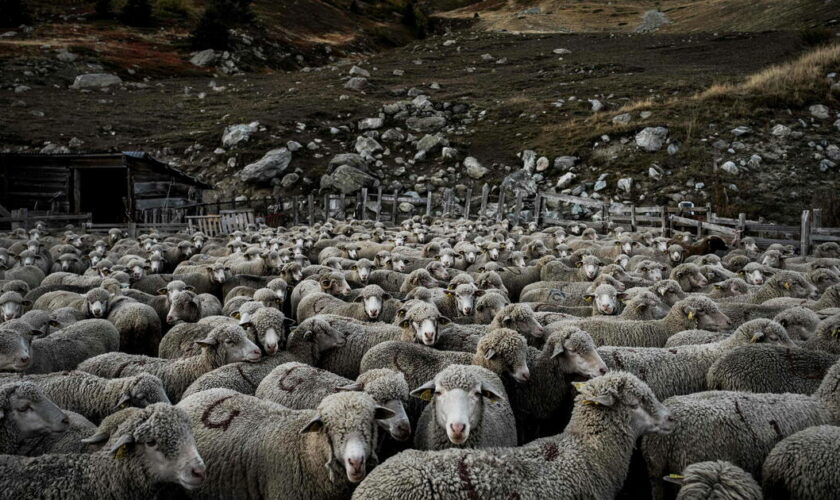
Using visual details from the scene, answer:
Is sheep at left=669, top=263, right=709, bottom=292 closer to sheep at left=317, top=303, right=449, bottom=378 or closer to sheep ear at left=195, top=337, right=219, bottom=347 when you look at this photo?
sheep at left=317, top=303, right=449, bottom=378

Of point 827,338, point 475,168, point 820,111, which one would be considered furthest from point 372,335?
point 820,111

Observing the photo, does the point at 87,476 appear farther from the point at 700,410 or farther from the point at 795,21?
the point at 795,21

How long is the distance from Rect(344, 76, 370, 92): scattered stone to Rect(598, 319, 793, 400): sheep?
41589 millimetres

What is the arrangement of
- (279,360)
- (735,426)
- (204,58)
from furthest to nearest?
(204,58)
(279,360)
(735,426)

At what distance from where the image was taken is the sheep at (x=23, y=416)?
4.11 metres

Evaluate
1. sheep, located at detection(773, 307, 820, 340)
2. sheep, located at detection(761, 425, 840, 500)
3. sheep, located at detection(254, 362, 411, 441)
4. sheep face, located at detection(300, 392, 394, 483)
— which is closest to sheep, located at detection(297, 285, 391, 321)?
sheep, located at detection(254, 362, 411, 441)

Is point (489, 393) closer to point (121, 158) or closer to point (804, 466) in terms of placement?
point (804, 466)

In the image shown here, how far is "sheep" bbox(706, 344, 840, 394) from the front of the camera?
4.79m

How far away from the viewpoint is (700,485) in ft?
10.9

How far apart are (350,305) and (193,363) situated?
2.72m

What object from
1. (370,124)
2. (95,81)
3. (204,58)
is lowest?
(370,124)

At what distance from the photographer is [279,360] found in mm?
5914

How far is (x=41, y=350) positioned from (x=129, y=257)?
252 inches

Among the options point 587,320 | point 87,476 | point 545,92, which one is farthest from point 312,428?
point 545,92
